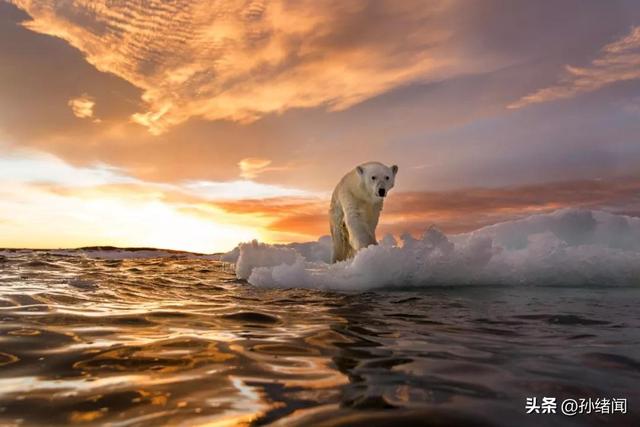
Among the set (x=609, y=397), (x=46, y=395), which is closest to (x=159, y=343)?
(x=46, y=395)

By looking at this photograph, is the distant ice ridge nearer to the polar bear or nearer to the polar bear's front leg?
the polar bear's front leg

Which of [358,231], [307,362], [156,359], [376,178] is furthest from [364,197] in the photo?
[156,359]

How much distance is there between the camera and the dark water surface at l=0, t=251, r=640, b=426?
5.97 feet

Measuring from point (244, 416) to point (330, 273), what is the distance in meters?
5.71

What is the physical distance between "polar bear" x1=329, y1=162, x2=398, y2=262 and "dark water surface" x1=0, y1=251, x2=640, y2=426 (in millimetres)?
4204

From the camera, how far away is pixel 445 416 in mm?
1740

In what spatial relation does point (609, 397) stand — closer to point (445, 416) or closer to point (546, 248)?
point (445, 416)

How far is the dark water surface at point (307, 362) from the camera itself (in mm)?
1818

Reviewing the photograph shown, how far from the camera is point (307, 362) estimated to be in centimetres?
264

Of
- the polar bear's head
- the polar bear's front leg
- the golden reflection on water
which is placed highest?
the polar bear's head

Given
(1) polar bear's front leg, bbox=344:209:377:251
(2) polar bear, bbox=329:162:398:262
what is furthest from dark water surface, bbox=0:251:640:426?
(2) polar bear, bbox=329:162:398:262

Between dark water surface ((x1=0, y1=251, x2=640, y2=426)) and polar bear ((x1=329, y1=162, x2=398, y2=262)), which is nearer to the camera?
dark water surface ((x1=0, y1=251, x2=640, y2=426))

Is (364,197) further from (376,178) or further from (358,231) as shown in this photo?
(358,231)

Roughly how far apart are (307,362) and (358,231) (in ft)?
22.0
